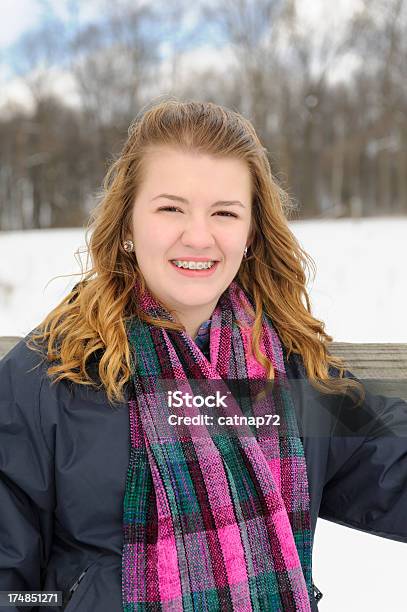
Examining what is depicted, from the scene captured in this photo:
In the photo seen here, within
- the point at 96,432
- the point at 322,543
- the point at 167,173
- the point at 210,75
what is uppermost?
the point at 210,75

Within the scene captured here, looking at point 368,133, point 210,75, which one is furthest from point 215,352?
point 368,133

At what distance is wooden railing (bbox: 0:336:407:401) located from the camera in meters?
1.60

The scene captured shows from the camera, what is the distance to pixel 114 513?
1.38 metres

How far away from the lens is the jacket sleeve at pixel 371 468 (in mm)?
1527

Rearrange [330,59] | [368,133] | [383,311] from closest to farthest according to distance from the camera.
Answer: [383,311] → [330,59] → [368,133]

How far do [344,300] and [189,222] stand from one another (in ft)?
12.7

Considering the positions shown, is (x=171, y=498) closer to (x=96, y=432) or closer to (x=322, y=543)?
(x=96, y=432)

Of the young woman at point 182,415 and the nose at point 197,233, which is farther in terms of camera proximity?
the nose at point 197,233

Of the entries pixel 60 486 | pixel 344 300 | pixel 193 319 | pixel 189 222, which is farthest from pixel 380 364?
pixel 344 300

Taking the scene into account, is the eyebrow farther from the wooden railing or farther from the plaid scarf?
the wooden railing

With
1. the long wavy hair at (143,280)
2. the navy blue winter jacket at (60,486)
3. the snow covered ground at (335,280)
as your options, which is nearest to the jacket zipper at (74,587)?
the navy blue winter jacket at (60,486)

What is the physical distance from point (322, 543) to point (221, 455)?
970 mm

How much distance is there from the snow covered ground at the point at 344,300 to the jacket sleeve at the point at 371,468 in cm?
60

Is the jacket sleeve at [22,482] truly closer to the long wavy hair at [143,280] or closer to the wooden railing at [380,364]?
the long wavy hair at [143,280]
